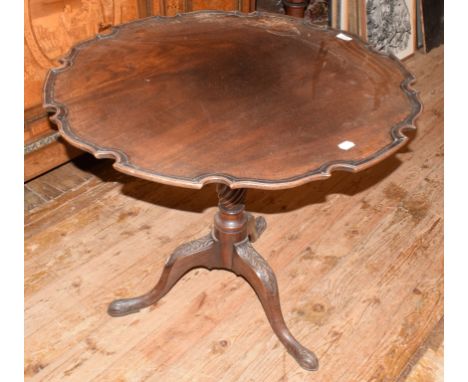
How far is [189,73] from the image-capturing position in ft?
5.74

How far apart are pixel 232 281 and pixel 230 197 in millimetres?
513

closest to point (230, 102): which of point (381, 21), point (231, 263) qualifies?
point (231, 263)

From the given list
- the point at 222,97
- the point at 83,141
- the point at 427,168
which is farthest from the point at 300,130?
the point at 427,168

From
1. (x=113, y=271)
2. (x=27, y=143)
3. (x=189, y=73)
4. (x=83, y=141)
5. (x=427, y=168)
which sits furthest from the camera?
(x=427, y=168)

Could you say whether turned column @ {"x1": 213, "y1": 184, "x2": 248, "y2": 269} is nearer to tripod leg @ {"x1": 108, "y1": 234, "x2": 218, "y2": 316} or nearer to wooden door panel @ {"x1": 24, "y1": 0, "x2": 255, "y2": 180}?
tripod leg @ {"x1": 108, "y1": 234, "x2": 218, "y2": 316}

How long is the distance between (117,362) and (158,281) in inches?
12.6

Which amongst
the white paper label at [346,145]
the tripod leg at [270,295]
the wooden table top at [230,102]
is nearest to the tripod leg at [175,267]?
the tripod leg at [270,295]

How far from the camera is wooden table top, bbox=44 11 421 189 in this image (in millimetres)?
1395

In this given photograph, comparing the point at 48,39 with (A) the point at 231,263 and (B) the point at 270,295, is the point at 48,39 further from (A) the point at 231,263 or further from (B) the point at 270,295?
(B) the point at 270,295

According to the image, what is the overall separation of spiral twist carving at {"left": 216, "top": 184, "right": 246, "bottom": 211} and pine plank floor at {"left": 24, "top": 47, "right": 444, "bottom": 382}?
45 centimetres

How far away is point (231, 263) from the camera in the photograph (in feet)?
6.62

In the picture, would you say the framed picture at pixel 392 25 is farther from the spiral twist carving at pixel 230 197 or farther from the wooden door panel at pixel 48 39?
the spiral twist carving at pixel 230 197

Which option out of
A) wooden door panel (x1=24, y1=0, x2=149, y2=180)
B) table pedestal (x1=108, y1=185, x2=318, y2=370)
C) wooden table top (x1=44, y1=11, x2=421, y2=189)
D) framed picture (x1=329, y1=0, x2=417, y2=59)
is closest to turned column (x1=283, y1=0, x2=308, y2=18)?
framed picture (x1=329, y1=0, x2=417, y2=59)

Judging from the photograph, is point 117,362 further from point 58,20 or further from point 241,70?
point 58,20
